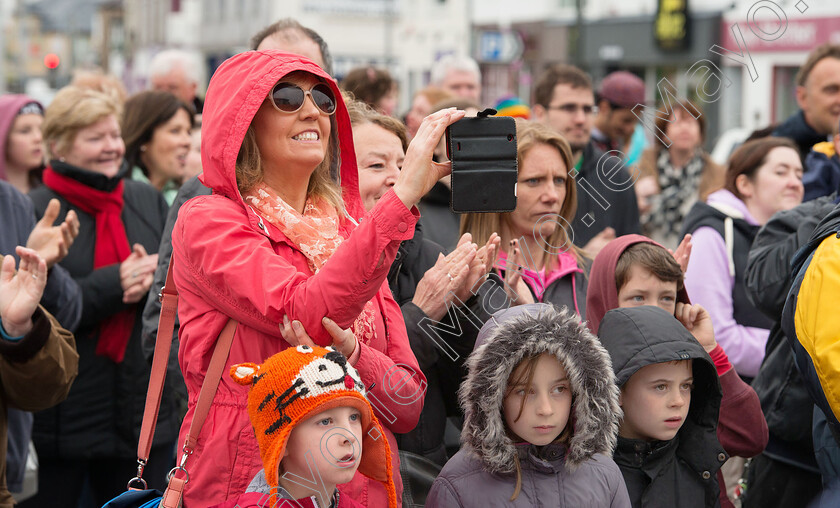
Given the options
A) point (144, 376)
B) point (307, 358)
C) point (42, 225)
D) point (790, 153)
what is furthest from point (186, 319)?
point (790, 153)

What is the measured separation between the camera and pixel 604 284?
3.54 meters

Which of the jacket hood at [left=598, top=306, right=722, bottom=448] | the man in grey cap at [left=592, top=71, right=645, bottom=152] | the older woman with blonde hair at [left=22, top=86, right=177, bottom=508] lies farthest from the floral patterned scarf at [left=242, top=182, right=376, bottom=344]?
the man in grey cap at [left=592, top=71, right=645, bottom=152]

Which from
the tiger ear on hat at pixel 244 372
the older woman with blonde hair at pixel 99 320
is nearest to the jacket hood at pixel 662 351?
the tiger ear on hat at pixel 244 372

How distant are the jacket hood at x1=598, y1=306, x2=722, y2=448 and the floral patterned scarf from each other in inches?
34.0

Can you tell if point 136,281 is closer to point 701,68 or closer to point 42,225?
point 42,225

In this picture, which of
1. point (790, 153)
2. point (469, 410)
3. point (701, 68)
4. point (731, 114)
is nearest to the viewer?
point (469, 410)

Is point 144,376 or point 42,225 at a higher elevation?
point 42,225

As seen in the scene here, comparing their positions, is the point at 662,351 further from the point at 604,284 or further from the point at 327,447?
the point at 327,447

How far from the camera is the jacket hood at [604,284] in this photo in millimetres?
3525

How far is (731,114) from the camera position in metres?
18.0

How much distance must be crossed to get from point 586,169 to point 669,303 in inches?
85.5

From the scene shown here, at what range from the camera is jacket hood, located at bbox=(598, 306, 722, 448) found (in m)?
3.03

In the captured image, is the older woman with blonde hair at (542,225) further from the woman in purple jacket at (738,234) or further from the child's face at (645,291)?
the woman in purple jacket at (738,234)

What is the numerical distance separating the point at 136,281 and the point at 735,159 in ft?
9.53
